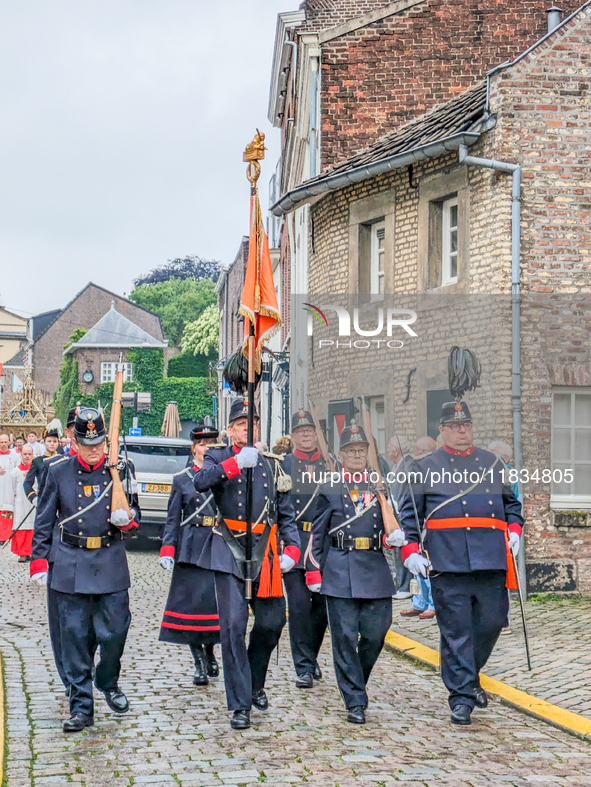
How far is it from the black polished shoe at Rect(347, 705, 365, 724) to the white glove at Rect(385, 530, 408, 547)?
1051 millimetres

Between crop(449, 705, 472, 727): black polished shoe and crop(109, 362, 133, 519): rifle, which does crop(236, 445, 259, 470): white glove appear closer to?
crop(109, 362, 133, 519): rifle

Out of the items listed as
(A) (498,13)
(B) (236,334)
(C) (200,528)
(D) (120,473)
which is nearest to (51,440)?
(C) (200,528)

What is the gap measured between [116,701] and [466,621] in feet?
7.45

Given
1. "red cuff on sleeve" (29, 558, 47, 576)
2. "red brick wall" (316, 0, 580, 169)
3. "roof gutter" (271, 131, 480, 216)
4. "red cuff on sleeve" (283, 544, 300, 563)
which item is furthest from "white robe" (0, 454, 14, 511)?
"red cuff on sleeve" (283, 544, 300, 563)

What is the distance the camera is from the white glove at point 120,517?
716cm

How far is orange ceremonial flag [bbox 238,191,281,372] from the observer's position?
8.20 metres

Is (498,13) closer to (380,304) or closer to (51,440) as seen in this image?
(380,304)

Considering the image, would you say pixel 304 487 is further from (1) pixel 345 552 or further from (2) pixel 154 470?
(2) pixel 154 470

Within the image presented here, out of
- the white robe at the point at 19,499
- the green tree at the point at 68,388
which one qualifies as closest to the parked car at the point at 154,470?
the white robe at the point at 19,499

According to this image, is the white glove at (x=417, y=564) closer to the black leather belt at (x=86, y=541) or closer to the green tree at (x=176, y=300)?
the black leather belt at (x=86, y=541)

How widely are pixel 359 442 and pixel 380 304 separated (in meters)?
5.31

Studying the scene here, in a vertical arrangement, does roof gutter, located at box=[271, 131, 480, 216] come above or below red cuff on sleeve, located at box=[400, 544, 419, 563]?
above

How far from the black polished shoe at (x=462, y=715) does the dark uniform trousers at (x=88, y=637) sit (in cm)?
211

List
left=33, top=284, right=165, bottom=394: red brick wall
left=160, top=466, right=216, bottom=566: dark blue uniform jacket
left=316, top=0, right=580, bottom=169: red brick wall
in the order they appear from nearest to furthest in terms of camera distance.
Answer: left=160, top=466, right=216, bottom=566: dark blue uniform jacket → left=316, top=0, right=580, bottom=169: red brick wall → left=33, top=284, right=165, bottom=394: red brick wall
